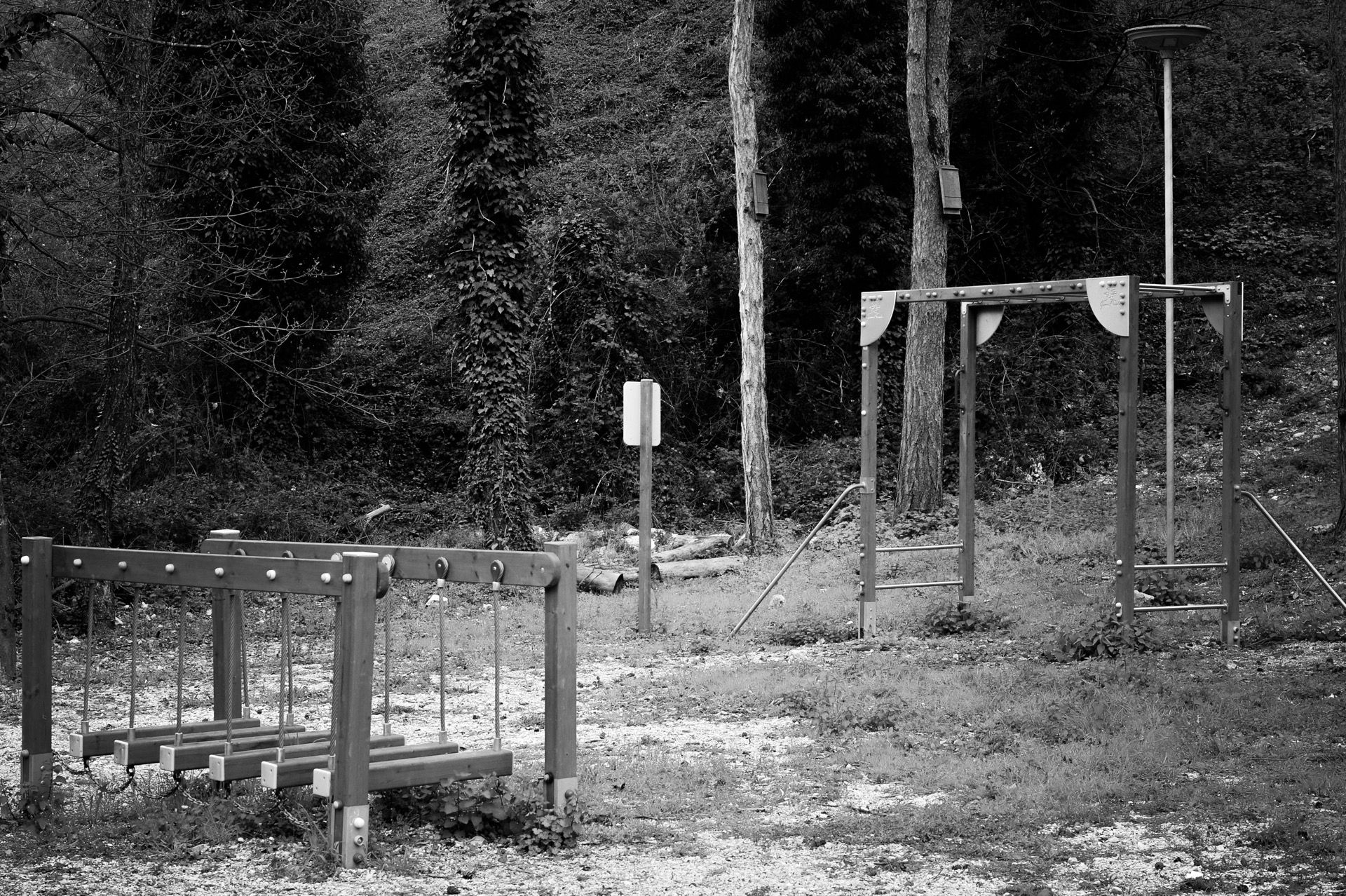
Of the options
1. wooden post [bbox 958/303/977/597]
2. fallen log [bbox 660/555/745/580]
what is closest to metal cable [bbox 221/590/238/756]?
wooden post [bbox 958/303/977/597]

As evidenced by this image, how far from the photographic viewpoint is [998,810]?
5547 mm

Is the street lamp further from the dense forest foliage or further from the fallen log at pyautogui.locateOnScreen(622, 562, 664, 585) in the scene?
the dense forest foliage

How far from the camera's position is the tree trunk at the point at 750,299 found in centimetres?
1752

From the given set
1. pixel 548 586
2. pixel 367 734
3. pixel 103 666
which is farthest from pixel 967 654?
pixel 103 666

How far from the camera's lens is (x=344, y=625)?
4.79m

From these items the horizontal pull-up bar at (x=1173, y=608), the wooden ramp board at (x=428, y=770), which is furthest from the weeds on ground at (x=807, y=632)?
the wooden ramp board at (x=428, y=770)

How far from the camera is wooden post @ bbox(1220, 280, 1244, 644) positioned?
9.75 m

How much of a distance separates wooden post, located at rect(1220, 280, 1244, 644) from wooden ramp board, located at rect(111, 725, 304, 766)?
7.12 metres

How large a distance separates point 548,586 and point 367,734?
94 centimetres

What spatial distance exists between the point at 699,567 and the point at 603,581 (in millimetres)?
1915

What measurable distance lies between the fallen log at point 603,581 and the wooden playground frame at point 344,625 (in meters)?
7.31

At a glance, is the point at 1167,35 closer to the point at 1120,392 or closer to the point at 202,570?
the point at 1120,392

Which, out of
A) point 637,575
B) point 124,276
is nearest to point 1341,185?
point 637,575

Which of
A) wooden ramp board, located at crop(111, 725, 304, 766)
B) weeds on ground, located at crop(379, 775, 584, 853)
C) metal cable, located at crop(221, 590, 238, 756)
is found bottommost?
weeds on ground, located at crop(379, 775, 584, 853)
